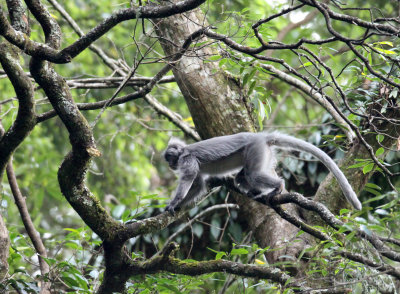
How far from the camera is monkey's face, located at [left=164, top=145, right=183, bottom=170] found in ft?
18.5

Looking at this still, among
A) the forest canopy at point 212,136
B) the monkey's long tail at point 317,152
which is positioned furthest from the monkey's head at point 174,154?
the monkey's long tail at point 317,152

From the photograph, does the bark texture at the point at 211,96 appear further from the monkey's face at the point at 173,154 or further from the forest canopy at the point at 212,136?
Answer: the monkey's face at the point at 173,154

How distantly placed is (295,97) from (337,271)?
295 inches

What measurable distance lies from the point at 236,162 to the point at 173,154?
77 cm

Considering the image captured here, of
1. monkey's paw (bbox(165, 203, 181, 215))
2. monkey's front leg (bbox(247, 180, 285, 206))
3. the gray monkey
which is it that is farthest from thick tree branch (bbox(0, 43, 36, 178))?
monkey's front leg (bbox(247, 180, 285, 206))

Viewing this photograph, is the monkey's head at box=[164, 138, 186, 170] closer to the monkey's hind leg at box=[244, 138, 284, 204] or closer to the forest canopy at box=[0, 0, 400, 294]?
the forest canopy at box=[0, 0, 400, 294]

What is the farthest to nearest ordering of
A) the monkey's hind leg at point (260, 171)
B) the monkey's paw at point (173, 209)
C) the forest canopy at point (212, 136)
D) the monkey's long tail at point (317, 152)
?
the monkey's hind leg at point (260, 171)
the monkey's paw at point (173, 209)
the monkey's long tail at point (317, 152)
the forest canopy at point (212, 136)

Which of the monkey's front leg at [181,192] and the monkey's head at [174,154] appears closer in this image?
the monkey's front leg at [181,192]

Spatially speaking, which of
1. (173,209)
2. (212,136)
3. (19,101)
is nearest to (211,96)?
(212,136)

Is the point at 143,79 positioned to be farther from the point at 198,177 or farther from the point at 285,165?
the point at 285,165

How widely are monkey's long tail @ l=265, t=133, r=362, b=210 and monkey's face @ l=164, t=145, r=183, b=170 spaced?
1.11 m

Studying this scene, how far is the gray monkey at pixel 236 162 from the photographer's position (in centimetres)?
484

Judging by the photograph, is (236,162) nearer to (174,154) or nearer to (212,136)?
(212,136)

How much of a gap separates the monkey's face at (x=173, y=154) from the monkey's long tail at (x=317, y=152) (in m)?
1.11
